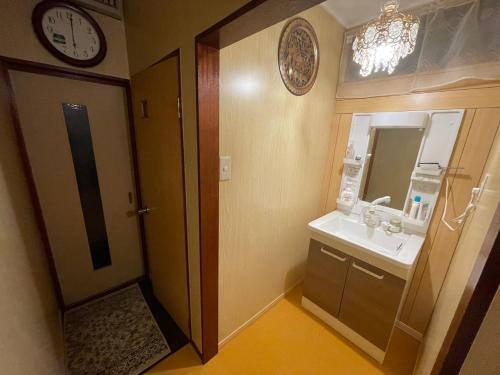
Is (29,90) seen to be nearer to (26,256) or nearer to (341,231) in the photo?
(26,256)

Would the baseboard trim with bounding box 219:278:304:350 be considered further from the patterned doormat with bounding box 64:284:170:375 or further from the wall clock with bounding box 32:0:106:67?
the wall clock with bounding box 32:0:106:67

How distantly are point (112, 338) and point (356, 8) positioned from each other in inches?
119

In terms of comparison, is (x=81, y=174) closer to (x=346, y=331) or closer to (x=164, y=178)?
(x=164, y=178)

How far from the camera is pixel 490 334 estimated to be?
447mm

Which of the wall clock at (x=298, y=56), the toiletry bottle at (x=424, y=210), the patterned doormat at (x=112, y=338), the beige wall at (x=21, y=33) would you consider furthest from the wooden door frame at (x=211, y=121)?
the toiletry bottle at (x=424, y=210)

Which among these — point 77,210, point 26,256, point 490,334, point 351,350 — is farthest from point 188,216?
point 351,350

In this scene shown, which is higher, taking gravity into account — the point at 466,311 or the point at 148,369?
the point at 466,311

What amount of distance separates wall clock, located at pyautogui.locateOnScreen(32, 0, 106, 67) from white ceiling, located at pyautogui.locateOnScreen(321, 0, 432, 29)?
5.35 ft

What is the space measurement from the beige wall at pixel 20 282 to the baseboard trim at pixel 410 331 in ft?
7.70

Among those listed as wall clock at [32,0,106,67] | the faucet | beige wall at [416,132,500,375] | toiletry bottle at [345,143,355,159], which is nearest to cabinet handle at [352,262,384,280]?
beige wall at [416,132,500,375]

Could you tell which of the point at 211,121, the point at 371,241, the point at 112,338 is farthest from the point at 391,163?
the point at 112,338

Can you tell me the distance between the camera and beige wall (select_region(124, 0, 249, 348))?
81 centimetres

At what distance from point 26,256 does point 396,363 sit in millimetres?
2413

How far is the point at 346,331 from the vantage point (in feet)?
5.00
